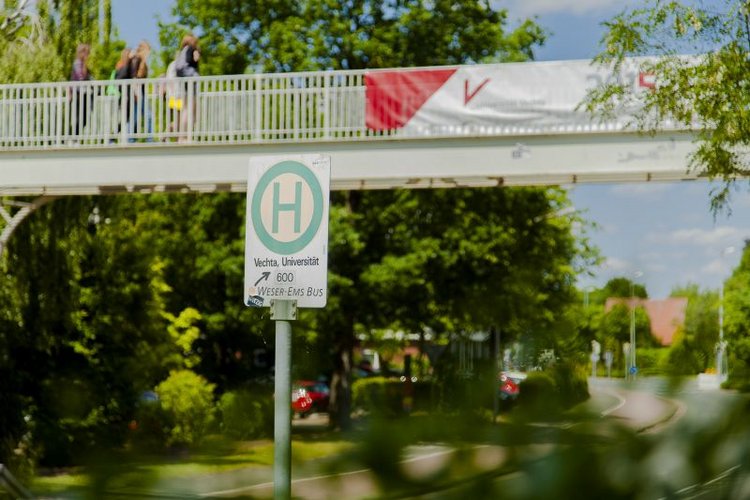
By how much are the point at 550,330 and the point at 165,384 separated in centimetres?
68

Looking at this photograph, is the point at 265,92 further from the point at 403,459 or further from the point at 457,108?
the point at 403,459

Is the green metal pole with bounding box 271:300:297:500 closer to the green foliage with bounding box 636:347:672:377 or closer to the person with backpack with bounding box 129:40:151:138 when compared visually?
the green foliage with bounding box 636:347:672:377

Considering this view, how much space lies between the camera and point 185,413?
5.42ft

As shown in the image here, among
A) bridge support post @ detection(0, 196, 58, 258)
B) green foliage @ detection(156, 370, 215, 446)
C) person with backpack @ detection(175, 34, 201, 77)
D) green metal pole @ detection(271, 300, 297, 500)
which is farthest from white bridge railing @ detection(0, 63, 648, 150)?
green metal pole @ detection(271, 300, 297, 500)

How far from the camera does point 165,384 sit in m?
1.84

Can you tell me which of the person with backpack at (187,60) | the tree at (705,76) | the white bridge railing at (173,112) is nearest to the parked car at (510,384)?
the tree at (705,76)

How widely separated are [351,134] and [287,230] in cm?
1345

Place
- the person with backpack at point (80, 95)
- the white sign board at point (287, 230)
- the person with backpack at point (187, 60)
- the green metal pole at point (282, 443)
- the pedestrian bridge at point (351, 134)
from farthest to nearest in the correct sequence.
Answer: the person with backpack at point (80, 95) → the person with backpack at point (187, 60) → the pedestrian bridge at point (351, 134) → the white sign board at point (287, 230) → the green metal pole at point (282, 443)

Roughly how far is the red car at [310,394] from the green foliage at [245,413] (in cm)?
6

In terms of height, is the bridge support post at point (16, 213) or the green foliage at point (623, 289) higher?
the bridge support post at point (16, 213)

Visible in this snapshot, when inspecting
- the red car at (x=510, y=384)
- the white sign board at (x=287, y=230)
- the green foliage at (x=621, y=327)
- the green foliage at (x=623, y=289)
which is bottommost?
the red car at (x=510, y=384)

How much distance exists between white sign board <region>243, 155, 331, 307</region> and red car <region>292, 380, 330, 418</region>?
1446 millimetres

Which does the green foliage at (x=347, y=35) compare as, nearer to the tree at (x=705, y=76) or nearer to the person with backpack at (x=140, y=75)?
the person with backpack at (x=140, y=75)

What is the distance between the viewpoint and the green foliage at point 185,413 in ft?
4.57
